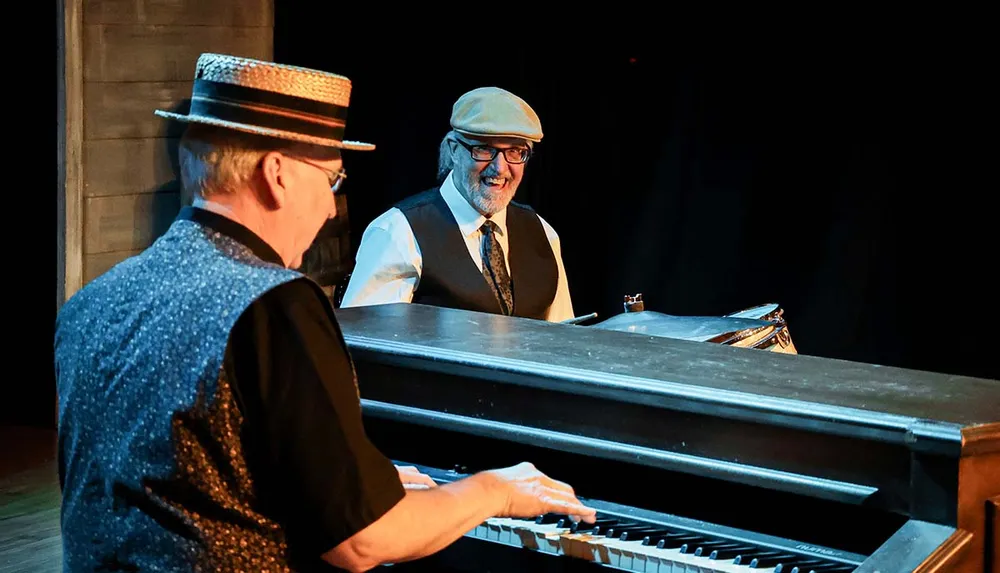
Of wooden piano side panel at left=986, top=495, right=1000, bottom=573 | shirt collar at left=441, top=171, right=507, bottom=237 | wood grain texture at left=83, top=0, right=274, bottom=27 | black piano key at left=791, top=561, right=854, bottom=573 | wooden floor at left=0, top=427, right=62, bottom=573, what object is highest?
wood grain texture at left=83, top=0, right=274, bottom=27

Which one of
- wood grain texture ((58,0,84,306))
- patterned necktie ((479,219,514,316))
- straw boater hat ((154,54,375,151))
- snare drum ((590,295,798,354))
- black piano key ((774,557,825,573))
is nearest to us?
straw boater hat ((154,54,375,151))

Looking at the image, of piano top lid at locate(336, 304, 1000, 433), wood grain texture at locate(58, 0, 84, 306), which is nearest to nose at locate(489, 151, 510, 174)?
piano top lid at locate(336, 304, 1000, 433)

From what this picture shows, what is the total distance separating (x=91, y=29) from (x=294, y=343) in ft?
10.9

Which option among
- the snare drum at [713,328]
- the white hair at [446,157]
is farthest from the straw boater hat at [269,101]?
the white hair at [446,157]

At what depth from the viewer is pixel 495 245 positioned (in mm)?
3998

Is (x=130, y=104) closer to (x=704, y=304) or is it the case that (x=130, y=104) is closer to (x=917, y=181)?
(x=704, y=304)

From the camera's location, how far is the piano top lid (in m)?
2.13

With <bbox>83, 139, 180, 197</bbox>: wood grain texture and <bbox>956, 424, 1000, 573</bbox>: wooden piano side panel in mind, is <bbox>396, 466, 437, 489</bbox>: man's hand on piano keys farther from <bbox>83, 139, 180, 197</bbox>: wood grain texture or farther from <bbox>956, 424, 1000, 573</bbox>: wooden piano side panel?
<bbox>83, 139, 180, 197</bbox>: wood grain texture

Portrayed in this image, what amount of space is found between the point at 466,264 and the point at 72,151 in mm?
1586

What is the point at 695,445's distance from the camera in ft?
7.18

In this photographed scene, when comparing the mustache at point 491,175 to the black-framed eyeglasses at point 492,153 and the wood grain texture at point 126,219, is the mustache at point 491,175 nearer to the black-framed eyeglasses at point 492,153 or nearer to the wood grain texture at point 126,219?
the black-framed eyeglasses at point 492,153

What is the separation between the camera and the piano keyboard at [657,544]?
211 centimetres

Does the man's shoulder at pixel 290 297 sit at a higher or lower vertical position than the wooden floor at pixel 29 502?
higher

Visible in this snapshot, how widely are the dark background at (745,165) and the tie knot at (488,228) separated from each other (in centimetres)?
161
